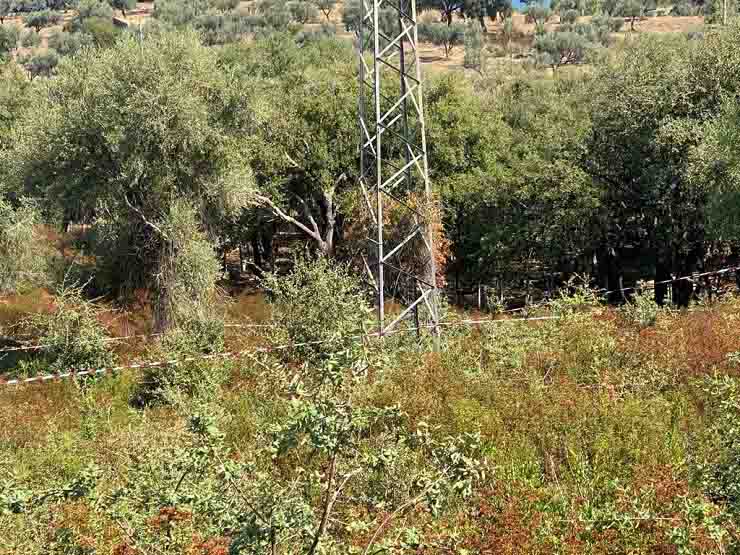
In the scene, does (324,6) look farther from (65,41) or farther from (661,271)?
(661,271)

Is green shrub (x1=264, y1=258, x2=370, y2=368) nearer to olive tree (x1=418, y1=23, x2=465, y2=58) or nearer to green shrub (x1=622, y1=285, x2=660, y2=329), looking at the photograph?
green shrub (x1=622, y1=285, x2=660, y2=329)

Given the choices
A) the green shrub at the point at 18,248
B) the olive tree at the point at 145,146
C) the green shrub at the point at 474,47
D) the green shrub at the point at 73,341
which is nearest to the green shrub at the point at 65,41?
the green shrub at the point at 474,47

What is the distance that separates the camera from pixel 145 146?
15.3m

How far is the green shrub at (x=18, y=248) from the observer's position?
1719 cm

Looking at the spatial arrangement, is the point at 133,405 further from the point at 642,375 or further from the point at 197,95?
the point at 642,375

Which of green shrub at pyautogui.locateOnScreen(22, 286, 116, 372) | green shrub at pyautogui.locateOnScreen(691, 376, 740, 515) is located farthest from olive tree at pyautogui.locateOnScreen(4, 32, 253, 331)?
green shrub at pyautogui.locateOnScreen(691, 376, 740, 515)

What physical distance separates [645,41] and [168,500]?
23749 millimetres

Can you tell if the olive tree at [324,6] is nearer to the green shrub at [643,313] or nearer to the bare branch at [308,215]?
the bare branch at [308,215]

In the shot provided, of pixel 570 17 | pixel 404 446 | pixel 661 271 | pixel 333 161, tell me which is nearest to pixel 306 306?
pixel 404 446

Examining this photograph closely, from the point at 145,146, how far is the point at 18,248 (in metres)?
5.04

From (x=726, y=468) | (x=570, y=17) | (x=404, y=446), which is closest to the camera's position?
(x=726, y=468)

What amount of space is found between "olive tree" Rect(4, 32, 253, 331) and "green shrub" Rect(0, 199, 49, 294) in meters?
0.82

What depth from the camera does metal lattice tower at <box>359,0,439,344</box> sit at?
1158cm

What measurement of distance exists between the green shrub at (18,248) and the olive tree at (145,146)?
823 mm
